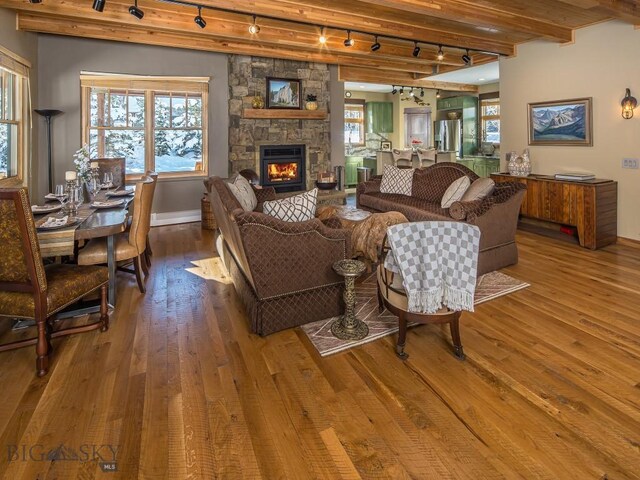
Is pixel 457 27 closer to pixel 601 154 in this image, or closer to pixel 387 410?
pixel 601 154

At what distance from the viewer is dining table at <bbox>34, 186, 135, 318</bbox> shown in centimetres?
272

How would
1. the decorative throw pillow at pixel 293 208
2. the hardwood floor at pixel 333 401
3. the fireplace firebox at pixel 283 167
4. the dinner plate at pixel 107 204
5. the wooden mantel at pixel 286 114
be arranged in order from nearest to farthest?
the hardwood floor at pixel 333 401 < the decorative throw pillow at pixel 293 208 < the dinner plate at pixel 107 204 < the wooden mantel at pixel 286 114 < the fireplace firebox at pixel 283 167

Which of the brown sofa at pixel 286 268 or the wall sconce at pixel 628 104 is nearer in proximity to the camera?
the brown sofa at pixel 286 268

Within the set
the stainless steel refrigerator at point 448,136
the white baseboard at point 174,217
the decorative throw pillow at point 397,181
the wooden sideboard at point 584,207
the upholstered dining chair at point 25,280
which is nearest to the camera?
the upholstered dining chair at point 25,280

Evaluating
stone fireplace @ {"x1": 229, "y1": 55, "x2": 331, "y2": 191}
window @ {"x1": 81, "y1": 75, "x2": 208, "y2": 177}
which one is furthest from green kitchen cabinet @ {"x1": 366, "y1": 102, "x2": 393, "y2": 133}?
window @ {"x1": 81, "y1": 75, "x2": 208, "y2": 177}

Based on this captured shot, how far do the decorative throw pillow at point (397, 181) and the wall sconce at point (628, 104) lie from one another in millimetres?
2778

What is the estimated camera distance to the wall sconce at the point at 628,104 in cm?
494

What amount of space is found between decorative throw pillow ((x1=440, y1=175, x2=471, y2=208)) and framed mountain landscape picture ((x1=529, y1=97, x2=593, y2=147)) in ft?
6.80

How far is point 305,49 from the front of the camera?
668cm

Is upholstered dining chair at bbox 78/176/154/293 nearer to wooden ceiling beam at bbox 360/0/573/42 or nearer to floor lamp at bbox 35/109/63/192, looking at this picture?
wooden ceiling beam at bbox 360/0/573/42

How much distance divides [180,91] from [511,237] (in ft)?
18.3

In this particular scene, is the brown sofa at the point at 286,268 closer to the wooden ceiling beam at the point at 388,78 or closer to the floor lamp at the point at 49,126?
the floor lamp at the point at 49,126

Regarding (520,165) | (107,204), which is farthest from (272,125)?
(520,165)

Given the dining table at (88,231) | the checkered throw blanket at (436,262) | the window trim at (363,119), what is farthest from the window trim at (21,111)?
the window trim at (363,119)
